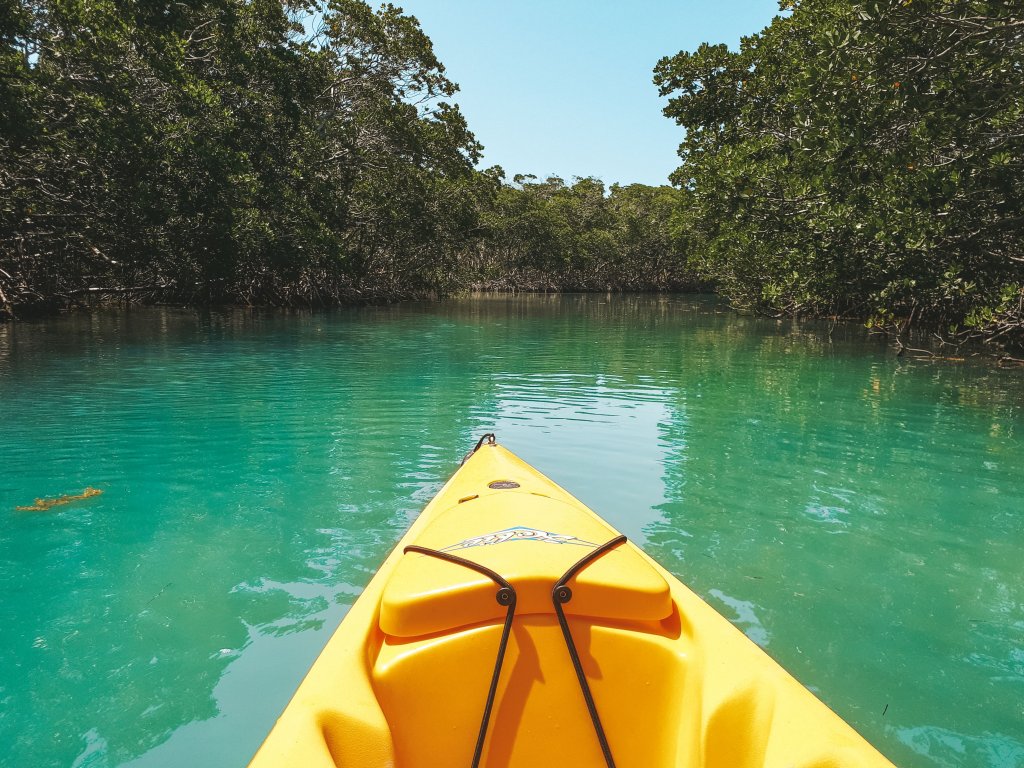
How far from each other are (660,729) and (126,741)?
211cm

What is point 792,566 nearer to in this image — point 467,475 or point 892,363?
point 467,475

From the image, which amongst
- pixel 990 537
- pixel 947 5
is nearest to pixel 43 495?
pixel 990 537

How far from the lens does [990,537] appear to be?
4605 mm

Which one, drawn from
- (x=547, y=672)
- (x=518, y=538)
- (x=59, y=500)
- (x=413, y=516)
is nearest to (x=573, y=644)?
(x=547, y=672)

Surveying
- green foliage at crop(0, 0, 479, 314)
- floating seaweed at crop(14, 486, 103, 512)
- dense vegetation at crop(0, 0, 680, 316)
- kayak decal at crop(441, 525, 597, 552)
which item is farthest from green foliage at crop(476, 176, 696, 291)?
kayak decal at crop(441, 525, 597, 552)

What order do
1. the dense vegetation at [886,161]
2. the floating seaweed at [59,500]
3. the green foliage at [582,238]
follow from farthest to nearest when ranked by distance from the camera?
the green foliage at [582,238] → the dense vegetation at [886,161] → the floating seaweed at [59,500]

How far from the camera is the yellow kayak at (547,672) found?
1816 mm

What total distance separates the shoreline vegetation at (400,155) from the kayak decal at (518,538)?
267 inches

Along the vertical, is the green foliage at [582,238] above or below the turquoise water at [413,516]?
above

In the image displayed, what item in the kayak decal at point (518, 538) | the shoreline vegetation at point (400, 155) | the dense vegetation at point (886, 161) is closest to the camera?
the kayak decal at point (518, 538)

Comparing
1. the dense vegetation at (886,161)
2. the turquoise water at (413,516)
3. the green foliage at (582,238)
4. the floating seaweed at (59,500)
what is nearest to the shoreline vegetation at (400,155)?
the dense vegetation at (886,161)

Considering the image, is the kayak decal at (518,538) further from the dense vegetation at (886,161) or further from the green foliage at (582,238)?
the green foliage at (582,238)

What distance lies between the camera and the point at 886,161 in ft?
29.8

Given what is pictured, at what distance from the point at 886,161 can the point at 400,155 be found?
2187 centimetres
